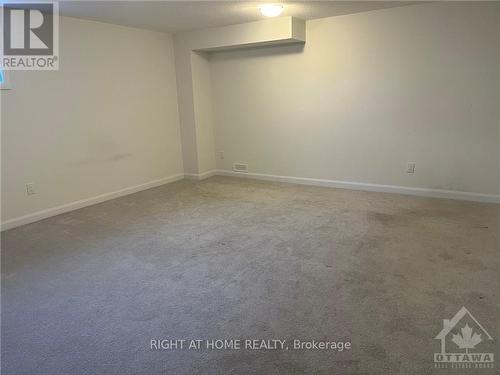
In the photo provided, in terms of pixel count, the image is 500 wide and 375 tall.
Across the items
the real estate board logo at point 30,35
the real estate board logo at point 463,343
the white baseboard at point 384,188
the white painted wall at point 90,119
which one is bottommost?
the real estate board logo at point 463,343

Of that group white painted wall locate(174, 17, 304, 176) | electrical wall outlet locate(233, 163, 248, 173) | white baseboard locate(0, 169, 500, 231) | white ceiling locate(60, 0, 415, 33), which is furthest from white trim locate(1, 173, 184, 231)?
white ceiling locate(60, 0, 415, 33)

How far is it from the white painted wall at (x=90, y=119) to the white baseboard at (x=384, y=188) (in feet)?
4.79

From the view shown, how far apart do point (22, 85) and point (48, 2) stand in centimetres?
87

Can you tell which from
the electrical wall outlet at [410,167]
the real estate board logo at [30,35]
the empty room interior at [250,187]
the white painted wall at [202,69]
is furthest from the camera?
the white painted wall at [202,69]

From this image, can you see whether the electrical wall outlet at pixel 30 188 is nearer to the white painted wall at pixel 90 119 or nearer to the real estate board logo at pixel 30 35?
the white painted wall at pixel 90 119

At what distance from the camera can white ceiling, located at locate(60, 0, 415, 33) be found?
143 inches

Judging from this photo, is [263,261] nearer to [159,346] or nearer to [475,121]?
[159,346]

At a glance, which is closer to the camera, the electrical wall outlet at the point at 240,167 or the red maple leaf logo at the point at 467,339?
the red maple leaf logo at the point at 467,339

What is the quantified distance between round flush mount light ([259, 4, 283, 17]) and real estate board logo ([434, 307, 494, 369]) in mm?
3206

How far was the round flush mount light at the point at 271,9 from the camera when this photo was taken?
3807mm

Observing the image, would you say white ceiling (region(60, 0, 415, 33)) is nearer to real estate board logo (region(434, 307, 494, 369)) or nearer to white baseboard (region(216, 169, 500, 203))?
white baseboard (region(216, 169, 500, 203))

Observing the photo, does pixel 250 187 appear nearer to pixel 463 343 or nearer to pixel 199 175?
pixel 199 175

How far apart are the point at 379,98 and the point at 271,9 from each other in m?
1.64

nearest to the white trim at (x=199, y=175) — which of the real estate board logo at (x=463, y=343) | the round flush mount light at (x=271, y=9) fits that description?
the round flush mount light at (x=271, y=9)
